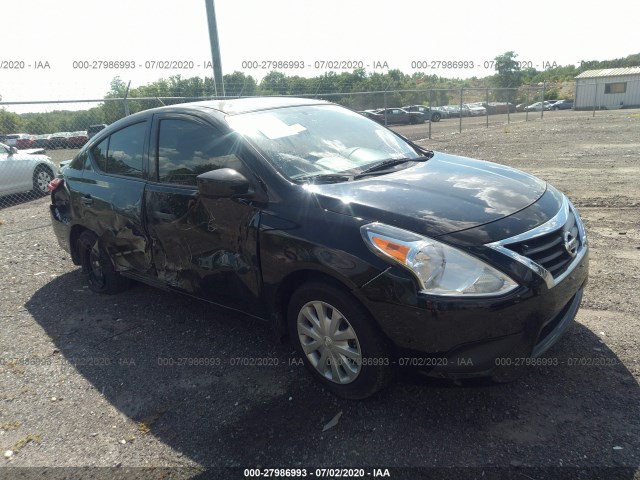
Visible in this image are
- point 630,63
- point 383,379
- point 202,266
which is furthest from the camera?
point 630,63

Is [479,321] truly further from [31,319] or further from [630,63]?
[630,63]

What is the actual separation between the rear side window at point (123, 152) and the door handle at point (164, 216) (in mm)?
422

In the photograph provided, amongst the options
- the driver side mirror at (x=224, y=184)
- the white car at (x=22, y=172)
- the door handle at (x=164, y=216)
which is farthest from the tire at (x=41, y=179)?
the driver side mirror at (x=224, y=184)

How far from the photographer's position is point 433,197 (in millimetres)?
2787

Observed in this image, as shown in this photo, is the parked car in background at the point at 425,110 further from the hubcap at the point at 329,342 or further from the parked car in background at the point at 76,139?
the hubcap at the point at 329,342

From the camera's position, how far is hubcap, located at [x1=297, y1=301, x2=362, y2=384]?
104 inches

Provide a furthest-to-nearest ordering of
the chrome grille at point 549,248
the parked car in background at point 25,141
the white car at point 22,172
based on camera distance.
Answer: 1. the parked car in background at point 25,141
2. the white car at point 22,172
3. the chrome grille at point 549,248

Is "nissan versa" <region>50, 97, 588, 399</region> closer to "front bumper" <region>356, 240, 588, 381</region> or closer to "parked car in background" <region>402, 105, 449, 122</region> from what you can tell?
"front bumper" <region>356, 240, 588, 381</region>

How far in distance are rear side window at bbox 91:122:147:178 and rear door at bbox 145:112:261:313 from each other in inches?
8.3

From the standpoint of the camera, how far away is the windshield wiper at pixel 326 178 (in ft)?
9.78

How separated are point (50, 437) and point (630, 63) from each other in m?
77.2

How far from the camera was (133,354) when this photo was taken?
3631mm

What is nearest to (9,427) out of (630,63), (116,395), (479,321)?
(116,395)

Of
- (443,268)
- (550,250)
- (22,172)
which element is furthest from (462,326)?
(22,172)
